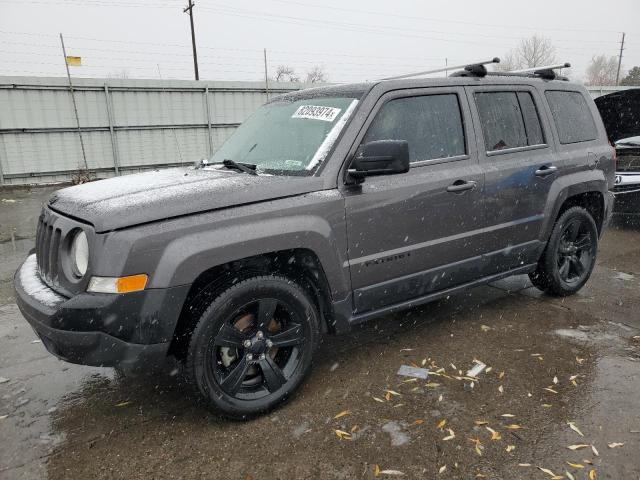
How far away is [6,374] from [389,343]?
8.86 feet

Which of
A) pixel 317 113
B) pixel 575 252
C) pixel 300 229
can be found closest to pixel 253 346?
pixel 300 229

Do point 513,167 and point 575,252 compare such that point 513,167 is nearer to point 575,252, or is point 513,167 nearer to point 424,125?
point 424,125

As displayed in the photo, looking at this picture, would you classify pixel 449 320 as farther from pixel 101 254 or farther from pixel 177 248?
pixel 101 254

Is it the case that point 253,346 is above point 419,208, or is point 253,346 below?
below

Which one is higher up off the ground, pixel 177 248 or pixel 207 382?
pixel 177 248

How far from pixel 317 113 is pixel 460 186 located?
111 centimetres

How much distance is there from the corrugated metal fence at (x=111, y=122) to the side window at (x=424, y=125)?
1232 cm

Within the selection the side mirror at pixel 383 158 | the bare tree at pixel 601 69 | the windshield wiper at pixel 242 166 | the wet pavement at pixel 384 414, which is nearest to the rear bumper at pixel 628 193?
the wet pavement at pixel 384 414

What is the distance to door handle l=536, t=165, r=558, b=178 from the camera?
3.84m

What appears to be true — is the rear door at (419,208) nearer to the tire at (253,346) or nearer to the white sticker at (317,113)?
the white sticker at (317,113)

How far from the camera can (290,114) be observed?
11.5 ft

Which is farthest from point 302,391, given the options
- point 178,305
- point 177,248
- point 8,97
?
point 8,97

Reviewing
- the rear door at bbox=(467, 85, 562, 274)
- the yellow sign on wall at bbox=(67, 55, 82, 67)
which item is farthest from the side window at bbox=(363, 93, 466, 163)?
the yellow sign on wall at bbox=(67, 55, 82, 67)

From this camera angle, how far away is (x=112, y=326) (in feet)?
7.66
